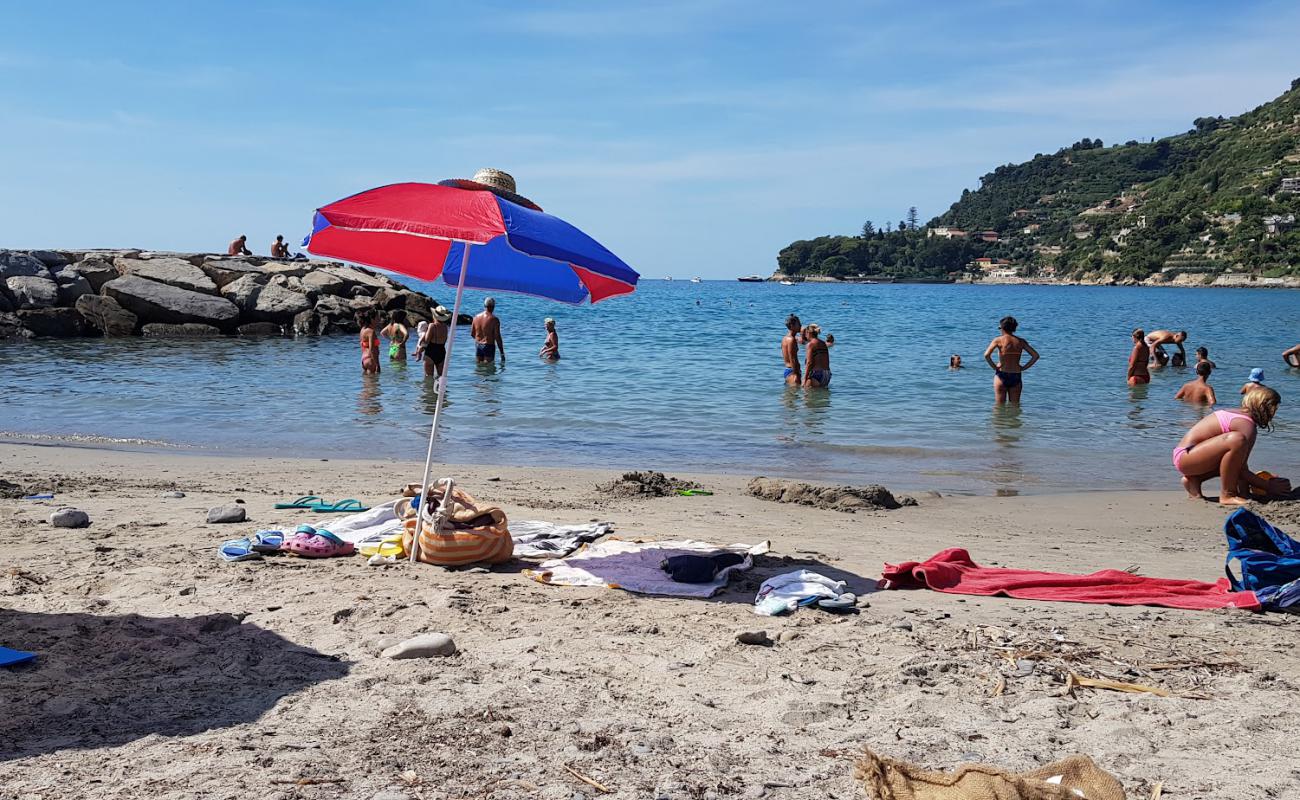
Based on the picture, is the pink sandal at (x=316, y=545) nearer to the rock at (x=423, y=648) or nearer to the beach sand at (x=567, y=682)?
the beach sand at (x=567, y=682)

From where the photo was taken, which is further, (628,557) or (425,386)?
(425,386)

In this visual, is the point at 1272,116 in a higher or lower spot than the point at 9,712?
higher

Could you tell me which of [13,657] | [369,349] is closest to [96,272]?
[369,349]

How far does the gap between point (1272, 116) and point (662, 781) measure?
132m

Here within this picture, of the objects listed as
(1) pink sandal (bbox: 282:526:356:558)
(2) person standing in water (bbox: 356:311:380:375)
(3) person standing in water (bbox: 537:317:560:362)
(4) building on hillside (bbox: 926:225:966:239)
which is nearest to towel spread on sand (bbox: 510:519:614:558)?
(1) pink sandal (bbox: 282:526:356:558)

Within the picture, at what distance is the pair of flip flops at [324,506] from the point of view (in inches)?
279

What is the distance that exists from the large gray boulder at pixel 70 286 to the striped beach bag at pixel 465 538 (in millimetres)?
23977

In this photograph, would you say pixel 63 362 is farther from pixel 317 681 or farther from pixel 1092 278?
pixel 1092 278

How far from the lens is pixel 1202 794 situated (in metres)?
3.01

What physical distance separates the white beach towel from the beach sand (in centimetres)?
49

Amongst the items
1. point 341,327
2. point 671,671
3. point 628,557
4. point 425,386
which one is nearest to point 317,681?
point 671,671

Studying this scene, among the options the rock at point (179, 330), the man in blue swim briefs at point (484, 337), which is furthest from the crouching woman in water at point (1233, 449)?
the rock at point (179, 330)

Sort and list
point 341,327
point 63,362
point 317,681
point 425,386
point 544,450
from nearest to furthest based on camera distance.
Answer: point 317,681, point 544,450, point 425,386, point 63,362, point 341,327

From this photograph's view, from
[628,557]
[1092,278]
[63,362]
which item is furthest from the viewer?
[1092,278]
